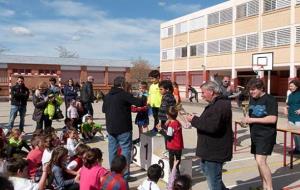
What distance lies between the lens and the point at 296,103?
9117 millimetres

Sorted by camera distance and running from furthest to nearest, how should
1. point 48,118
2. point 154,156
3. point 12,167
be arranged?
point 48,118, point 154,156, point 12,167

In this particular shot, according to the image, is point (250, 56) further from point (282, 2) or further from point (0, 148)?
point (0, 148)

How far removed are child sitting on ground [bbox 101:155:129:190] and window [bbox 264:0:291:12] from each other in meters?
31.2

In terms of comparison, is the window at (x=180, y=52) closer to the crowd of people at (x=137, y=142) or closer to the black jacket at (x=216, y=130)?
the crowd of people at (x=137, y=142)

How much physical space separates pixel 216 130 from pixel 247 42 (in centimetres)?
3389

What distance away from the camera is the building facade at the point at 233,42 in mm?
32938

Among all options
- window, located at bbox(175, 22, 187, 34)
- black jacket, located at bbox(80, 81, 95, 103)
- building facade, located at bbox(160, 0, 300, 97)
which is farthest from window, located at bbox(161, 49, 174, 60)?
black jacket, located at bbox(80, 81, 95, 103)

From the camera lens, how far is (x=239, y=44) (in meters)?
38.6

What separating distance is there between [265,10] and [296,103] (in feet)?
92.1

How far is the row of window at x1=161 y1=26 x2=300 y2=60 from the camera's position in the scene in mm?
33188

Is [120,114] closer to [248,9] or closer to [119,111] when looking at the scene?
[119,111]

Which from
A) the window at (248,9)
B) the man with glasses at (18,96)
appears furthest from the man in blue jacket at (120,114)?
the window at (248,9)

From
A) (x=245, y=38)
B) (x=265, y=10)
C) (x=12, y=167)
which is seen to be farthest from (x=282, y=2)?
(x=12, y=167)

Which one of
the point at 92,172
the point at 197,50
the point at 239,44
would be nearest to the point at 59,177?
the point at 92,172
